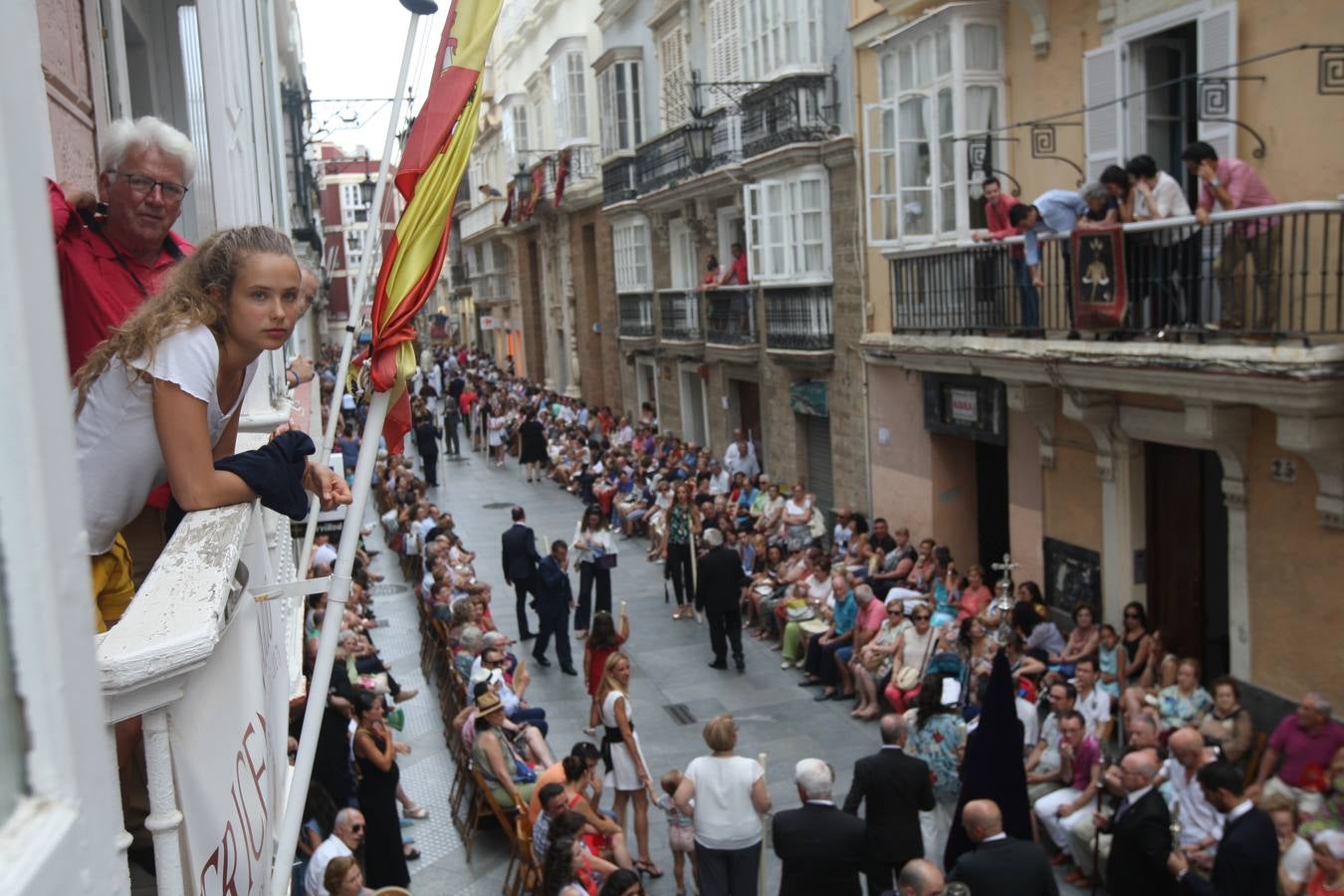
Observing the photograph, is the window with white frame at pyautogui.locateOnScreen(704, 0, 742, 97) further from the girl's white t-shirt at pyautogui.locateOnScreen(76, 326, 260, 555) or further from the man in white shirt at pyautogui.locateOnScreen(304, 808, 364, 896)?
the girl's white t-shirt at pyautogui.locateOnScreen(76, 326, 260, 555)

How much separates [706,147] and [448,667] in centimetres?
1292

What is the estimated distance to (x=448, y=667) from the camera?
1177cm

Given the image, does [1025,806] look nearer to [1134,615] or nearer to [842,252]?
[1134,615]

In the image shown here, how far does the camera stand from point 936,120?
14.2m

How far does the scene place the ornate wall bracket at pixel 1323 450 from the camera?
9359mm

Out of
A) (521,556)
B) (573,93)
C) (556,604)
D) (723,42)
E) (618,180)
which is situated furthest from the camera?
(573,93)

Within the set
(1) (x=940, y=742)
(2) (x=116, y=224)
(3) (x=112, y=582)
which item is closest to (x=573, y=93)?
(1) (x=940, y=742)

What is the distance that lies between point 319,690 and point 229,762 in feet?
1.95

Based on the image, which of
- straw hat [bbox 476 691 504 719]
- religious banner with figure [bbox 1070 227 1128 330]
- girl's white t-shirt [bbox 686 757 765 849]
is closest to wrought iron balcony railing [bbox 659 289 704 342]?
religious banner with figure [bbox 1070 227 1128 330]

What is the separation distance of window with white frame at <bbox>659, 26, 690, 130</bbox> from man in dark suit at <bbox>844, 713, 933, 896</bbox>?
19233 millimetres

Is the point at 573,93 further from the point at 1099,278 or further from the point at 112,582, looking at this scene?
the point at 112,582

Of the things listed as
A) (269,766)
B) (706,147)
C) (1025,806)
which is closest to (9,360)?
(269,766)

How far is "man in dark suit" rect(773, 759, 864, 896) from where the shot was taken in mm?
7133

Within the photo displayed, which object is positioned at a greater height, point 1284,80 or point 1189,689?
point 1284,80
